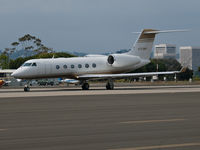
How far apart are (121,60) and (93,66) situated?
108 inches

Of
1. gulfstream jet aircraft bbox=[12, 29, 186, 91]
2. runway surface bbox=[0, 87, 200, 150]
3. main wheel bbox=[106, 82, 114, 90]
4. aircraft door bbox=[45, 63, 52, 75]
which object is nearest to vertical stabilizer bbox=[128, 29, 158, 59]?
gulfstream jet aircraft bbox=[12, 29, 186, 91]

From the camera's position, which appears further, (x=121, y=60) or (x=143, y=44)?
(x=143, y=44)

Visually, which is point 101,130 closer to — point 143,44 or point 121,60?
point 121,60

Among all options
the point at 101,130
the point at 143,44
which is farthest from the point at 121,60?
the point at 101,130

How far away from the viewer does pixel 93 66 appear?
43.8 metres

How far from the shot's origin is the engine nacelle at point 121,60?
144 ft

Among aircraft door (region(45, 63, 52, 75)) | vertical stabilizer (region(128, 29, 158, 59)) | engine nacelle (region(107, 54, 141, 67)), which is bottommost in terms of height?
aircraft door (region(45, 63, 52, 75))

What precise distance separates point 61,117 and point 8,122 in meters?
2.09

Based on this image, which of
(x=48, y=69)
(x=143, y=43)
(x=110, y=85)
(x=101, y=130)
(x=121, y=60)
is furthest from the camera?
(x=143, y=43)

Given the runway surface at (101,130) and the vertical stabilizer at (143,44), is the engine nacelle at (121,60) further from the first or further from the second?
the runway surface at (101,130)

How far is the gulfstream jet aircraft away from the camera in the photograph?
135ft

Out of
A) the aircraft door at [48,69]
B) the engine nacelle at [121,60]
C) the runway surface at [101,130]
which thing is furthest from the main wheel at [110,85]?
the runway surface at [101,130]

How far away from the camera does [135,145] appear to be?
32.6 ft

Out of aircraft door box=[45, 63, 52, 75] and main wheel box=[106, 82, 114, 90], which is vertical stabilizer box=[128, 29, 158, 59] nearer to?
main wheel box=[106, 82, 114, 90]
